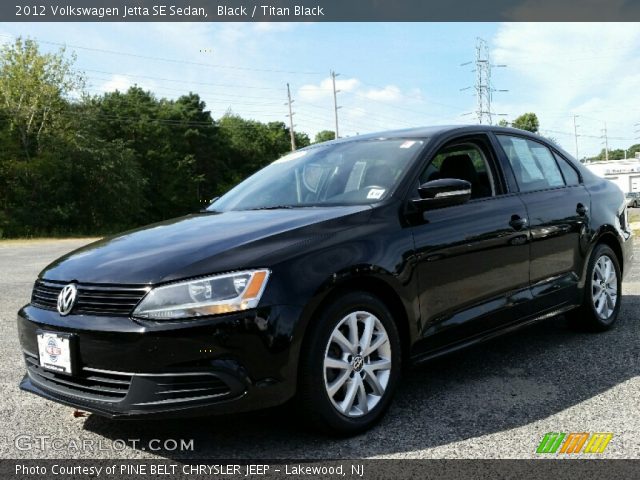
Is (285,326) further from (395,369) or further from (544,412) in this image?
(544,412)

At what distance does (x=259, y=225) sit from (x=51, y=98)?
140 ft

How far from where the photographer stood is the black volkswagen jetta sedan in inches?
107

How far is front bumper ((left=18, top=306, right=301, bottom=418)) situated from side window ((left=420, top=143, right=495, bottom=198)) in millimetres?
1708

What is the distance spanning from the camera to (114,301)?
2809 mm

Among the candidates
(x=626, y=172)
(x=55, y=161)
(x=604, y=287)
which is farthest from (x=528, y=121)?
(x=604, y=287)

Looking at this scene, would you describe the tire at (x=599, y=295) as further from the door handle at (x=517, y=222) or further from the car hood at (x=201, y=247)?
the car hood at (x=201, y=247)

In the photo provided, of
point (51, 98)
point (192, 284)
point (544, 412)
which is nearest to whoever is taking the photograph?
point (192, 284)

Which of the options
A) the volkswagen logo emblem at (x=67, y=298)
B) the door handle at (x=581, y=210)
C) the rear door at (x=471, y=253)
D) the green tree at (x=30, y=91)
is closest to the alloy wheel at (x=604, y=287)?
the door handle at (x=581, y=210)

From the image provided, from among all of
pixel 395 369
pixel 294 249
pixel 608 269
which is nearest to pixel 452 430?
pixel 395 369

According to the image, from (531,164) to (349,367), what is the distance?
2.40 meters

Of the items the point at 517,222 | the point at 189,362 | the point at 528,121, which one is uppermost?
the point at 528,121

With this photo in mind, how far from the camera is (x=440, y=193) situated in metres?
3.51

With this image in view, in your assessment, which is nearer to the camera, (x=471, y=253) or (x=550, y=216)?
(x=471, y=253)

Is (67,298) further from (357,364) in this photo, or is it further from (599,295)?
(599,295)
